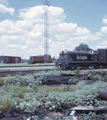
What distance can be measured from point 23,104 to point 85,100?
2.09 metres

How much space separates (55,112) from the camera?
400 cm

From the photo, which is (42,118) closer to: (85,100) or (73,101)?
(73,101)

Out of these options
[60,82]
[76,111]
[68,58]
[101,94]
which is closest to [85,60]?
[68,58]

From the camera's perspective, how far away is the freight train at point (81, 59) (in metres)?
17.3

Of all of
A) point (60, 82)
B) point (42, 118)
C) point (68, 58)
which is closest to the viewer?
point (42, 118)

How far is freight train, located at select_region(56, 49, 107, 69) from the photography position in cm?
1727

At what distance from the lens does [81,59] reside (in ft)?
59.8

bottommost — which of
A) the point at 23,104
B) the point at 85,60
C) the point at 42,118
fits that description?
the point at 42,118

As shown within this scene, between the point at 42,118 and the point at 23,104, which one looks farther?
the point at 23,104

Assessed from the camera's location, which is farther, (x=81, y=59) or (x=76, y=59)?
(x=81, y=59)

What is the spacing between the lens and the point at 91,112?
150 inches

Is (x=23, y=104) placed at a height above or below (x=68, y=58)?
below

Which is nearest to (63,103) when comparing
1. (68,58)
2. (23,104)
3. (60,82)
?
(23,104)

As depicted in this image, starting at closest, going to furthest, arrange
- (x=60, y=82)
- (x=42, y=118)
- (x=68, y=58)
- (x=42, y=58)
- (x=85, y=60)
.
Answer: (x=42, y=118) → (x=60, y=82) → (x=68, y=58) → (x=85, y=60) → (x=42, y=58)
